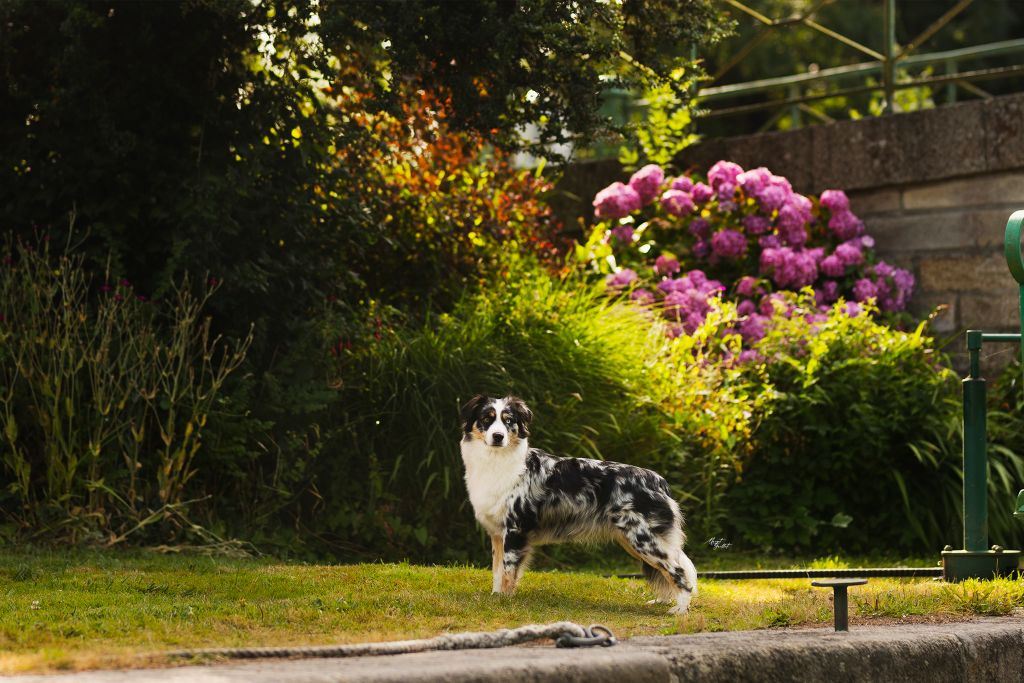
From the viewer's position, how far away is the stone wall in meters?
10.1

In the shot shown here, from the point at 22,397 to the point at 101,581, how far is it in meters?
1.93

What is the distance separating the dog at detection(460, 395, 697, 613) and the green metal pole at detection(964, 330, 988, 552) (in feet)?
5.04

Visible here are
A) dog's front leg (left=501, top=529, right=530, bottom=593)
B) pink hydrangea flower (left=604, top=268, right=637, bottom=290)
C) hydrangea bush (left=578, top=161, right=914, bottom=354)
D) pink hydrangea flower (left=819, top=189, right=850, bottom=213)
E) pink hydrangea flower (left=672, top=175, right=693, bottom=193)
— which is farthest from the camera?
pink hydrangea flower (left=672, top=175, right=693, bottom=193)

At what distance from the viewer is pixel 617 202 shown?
35.8 feet

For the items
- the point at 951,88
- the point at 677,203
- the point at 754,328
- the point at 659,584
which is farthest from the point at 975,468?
the point at 951,88

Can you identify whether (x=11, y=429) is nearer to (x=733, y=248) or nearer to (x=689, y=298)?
(x=689, y=298)

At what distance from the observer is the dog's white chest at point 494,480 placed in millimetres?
6074

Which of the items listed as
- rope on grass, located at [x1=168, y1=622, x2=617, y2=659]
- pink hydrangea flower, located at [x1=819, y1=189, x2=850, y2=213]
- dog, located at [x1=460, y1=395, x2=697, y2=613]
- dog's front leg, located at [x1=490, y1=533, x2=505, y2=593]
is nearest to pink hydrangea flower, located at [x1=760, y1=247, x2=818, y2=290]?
pink hydrangea flower, located at [x1=819, y1=189, x2=850, y2=213]

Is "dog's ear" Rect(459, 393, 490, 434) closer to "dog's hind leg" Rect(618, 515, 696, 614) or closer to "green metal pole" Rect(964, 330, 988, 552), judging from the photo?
"dog's hind leg" Rect(618, 515, 696, 614)

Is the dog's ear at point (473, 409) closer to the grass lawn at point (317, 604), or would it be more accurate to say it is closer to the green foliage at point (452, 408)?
the grass lawn at point (317, 604)

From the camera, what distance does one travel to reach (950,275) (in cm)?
1035

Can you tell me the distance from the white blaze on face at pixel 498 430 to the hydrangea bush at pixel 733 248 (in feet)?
12.8

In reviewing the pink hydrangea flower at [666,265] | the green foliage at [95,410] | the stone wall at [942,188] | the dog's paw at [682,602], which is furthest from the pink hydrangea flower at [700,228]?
the dog's paw at [682,602]

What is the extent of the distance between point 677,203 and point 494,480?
5.18 m
